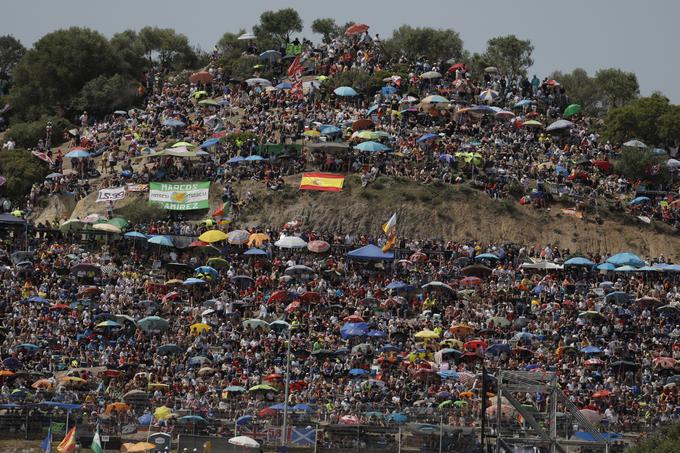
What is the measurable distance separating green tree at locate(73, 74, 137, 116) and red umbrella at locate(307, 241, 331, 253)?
1399 inches

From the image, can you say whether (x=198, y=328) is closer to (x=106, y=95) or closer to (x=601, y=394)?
(x=601, y=394)

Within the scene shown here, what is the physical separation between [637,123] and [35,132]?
42.6m

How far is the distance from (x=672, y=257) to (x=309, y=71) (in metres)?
32.7

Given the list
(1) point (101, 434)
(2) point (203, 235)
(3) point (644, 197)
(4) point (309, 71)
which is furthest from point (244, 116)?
(1) point (101, 434)

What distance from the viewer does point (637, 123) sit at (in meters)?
98.1

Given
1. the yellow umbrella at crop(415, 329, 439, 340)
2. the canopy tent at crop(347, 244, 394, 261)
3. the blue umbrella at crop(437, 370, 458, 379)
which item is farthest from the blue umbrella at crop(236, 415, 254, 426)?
the canopy tent at crop(347, 244, 394, 261)

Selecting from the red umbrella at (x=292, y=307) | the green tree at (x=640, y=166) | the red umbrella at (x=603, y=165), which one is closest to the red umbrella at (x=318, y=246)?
the red umbrella at (x=292, y=307)

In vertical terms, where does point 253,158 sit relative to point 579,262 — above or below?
above

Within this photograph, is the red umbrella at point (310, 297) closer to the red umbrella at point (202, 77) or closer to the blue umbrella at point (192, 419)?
the blue umbrella at point (192, 419)

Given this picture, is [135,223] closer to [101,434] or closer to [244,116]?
[244,116]

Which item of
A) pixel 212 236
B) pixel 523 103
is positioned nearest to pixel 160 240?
pixel 212 236

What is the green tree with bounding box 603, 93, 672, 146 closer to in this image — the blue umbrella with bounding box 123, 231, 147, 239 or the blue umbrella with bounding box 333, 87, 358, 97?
the blue umbrella with bounding box 333, 87, 358, 97

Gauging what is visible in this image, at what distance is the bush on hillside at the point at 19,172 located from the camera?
305 ft

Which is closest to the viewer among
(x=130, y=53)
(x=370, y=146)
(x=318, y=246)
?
(x=318, y=246)
